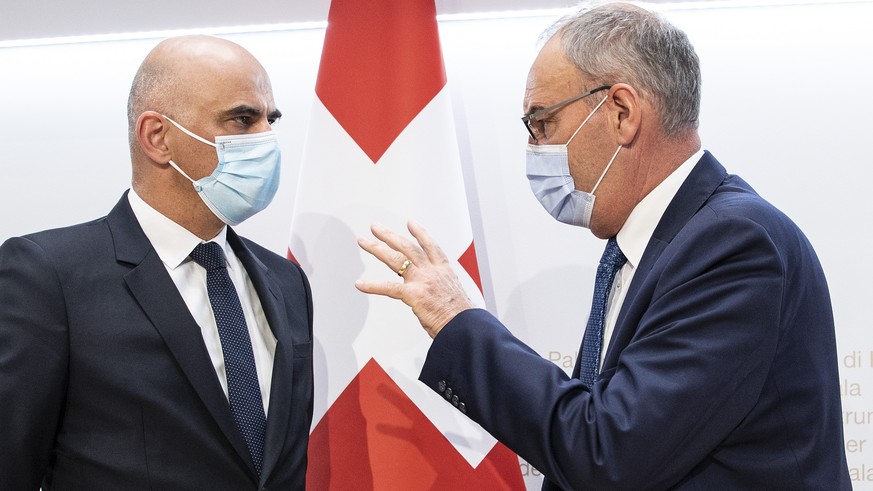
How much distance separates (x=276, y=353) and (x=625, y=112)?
0.98 meters

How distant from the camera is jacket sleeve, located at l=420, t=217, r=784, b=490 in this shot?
1458 mm

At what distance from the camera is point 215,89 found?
204 centimetres

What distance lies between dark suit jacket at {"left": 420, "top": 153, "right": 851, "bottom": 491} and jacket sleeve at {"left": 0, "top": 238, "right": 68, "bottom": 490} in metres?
0.78

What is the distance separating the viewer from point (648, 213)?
1774 millimetres

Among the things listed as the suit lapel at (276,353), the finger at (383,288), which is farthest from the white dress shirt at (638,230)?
the suit lapel at (276,353)

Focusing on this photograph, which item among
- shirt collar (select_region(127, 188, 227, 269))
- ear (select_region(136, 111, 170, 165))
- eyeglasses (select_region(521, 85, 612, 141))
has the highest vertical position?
ear (select_region(136, 111, 170, 165))

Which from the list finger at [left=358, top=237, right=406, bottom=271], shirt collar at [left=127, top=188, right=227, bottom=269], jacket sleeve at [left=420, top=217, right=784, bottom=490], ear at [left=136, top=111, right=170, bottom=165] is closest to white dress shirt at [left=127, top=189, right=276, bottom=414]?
shirt collar at [left=127, top=188, right=227, bottom=269]

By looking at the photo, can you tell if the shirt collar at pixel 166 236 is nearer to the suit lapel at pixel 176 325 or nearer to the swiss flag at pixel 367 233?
the suit lapel at pixel 176 325

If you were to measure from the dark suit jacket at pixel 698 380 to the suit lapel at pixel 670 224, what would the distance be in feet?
0.05

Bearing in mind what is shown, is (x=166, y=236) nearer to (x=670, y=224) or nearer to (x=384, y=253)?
(x=384, y=253)

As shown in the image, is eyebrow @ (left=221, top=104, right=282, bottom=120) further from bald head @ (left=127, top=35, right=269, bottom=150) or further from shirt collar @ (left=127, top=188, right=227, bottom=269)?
shirt collar @ (left=127, top=188, right=227, bottom=269)

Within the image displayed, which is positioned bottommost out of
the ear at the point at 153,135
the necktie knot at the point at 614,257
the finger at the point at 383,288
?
the necktie knot at the point at 614,257

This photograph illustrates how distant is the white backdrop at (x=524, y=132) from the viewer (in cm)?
301

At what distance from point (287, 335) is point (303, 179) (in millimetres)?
694
